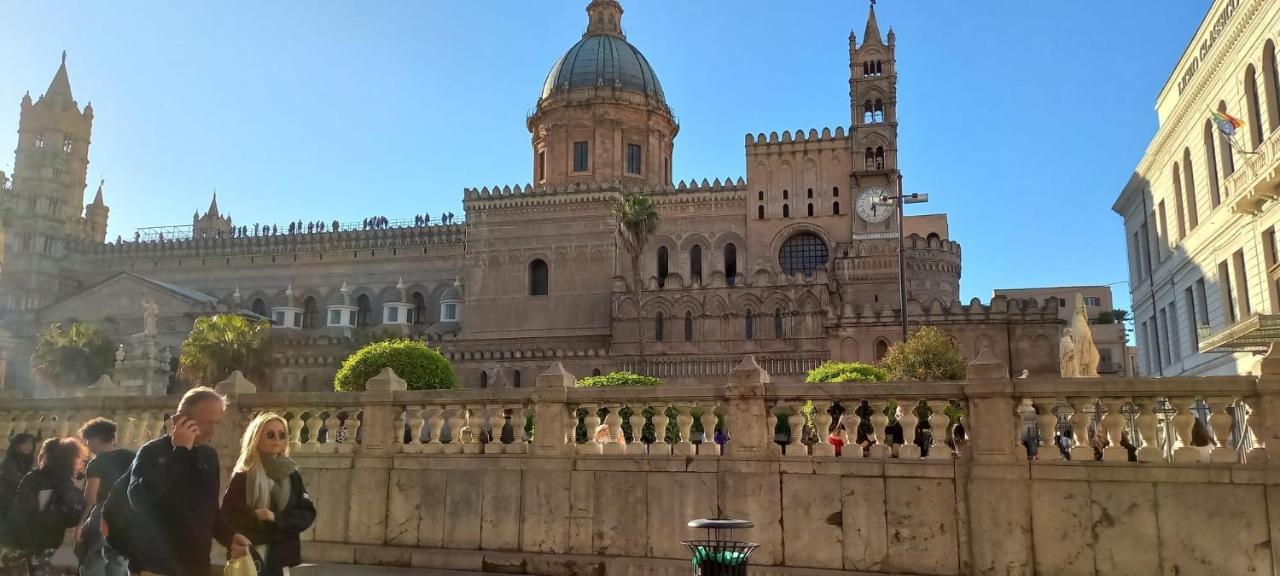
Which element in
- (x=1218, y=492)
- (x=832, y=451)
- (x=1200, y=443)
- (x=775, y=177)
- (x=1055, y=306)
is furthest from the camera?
(x=775, y=177)

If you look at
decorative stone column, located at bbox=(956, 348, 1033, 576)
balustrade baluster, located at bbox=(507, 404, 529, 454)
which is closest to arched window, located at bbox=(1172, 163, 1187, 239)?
decorative stone column, located at bbox=(956, 348, 1033, 576)

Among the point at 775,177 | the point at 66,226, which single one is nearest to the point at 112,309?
the point at 66,226

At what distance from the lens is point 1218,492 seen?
758 cm

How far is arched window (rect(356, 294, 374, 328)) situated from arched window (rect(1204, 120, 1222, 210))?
4832 centimetres

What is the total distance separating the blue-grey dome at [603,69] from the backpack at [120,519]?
51650 millimetres

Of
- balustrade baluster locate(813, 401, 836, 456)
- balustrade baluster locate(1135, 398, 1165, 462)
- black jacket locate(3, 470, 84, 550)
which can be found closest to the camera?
black jacket locate(3, 470, 84, 550)

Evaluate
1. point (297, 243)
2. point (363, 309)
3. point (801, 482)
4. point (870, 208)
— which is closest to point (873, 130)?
point (870, 208)

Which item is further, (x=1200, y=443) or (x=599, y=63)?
(x=599, y=63)

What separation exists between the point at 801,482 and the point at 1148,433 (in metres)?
3.09

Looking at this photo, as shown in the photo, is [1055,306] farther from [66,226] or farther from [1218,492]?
[66,226]

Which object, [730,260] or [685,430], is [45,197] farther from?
[685,430]

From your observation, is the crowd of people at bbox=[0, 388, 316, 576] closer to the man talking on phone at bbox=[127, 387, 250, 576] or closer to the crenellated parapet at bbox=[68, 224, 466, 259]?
the man talking on phone at bbox=[127, 387, 250, 576]

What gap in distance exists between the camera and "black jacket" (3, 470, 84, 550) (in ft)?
21.4

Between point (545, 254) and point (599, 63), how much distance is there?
43.6 feet
